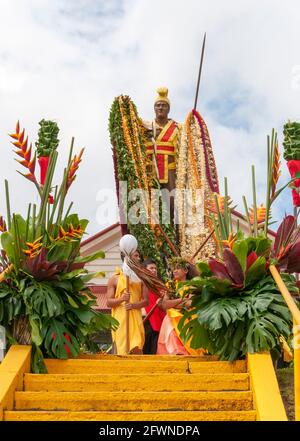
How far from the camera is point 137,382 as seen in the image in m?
5.79

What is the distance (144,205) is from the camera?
935 cm

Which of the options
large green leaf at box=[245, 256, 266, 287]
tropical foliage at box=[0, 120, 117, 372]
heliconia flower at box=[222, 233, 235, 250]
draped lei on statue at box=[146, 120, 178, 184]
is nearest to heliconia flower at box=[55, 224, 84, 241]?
tropical foliage at box=[0, 120, 117, 372]

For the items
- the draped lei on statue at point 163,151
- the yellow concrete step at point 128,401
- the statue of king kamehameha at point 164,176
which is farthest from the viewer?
the draped lei on statue at point 163,151

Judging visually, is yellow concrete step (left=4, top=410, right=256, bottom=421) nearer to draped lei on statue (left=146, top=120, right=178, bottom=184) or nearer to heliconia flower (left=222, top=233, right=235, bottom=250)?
heliconia flower (left=222, top=233, right=235, bottom=250)

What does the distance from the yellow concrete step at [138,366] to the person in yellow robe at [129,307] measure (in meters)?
1.75

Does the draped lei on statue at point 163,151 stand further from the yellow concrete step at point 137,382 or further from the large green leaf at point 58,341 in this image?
the yellow concrete step at point 137,382

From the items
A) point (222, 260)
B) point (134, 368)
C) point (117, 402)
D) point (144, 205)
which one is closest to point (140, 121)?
point (144, 205)

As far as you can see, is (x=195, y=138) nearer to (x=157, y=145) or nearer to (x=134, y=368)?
(x=157, y=145)

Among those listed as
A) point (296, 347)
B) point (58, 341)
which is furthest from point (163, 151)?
point (296, 347)

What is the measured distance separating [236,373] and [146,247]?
343 cm

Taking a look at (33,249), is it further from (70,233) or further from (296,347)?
(296,347)

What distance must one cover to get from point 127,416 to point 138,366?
0.97 m

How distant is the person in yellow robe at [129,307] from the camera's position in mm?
7992

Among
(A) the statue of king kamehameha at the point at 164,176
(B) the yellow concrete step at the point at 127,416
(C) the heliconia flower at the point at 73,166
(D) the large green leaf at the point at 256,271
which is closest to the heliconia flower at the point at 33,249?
(C) the heliconia flower at the point at 73,166
